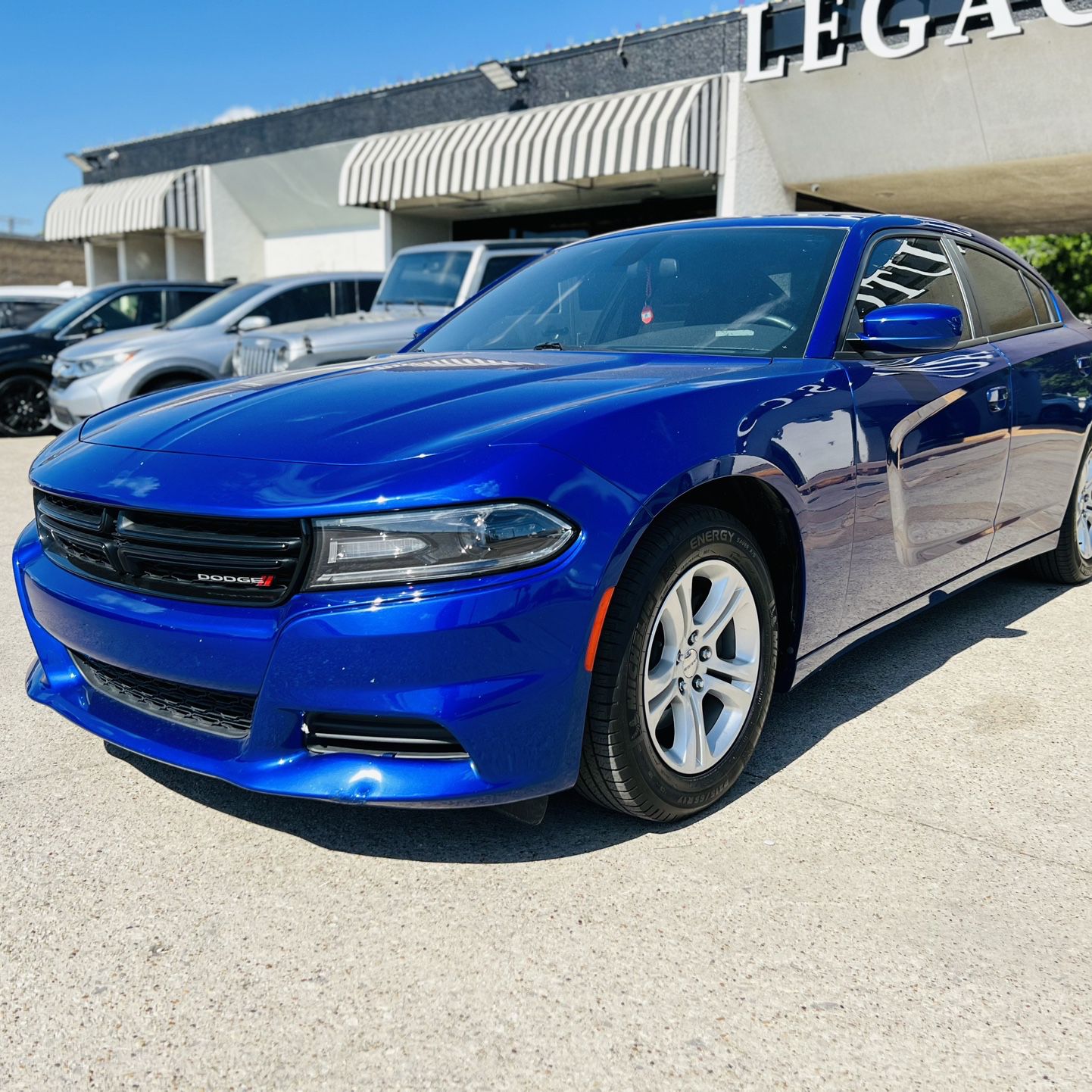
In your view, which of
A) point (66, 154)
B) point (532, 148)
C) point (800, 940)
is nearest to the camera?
point (800, 940)

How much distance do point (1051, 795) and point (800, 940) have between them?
1.09 m

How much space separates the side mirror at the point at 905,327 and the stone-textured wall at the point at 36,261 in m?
38.1

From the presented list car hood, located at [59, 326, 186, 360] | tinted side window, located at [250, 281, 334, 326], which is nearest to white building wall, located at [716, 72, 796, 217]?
tinted side window, located at [250, 281, 334, 326]


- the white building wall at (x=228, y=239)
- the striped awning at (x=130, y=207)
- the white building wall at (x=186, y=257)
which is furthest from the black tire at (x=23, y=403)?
the white building wall at (x=186, y=257)

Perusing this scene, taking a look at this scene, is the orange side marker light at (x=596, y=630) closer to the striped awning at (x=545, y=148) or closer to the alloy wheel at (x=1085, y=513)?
the alloy wheel at (x=1085, y=513)

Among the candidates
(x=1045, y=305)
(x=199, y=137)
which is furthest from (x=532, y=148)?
(x=1045, y=305)

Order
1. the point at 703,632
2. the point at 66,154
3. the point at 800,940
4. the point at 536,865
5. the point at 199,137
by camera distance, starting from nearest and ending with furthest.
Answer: the point at 800,940, the point at 536,865, the point at 703,632, the point at 199,137, the point at 66,154

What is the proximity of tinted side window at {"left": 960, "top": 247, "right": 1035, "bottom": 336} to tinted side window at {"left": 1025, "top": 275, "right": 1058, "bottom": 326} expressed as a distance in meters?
0.06

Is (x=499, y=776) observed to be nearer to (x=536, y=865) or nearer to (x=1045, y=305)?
(x=536, y=865)

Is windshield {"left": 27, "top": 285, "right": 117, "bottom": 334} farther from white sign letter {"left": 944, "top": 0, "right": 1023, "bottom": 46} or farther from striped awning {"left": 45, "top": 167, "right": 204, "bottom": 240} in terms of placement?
striped awning {"left": 45, "top": 167, "right": 204, "bottom": 240}

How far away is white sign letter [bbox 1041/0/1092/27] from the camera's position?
38.1 feet

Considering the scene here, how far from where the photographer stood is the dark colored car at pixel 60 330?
1162cm

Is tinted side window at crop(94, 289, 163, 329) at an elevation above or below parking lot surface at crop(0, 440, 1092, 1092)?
above

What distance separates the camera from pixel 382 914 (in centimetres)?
230
